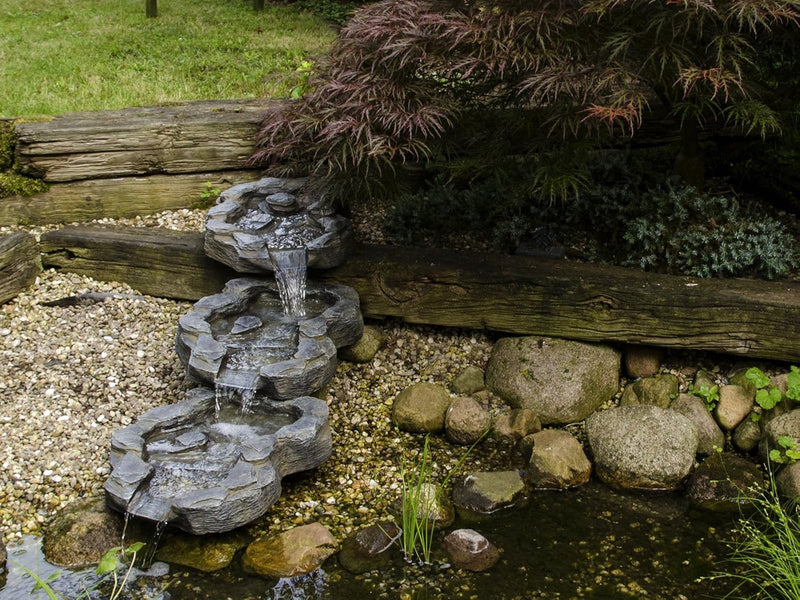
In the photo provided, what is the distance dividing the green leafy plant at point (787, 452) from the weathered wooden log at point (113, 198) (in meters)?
4.39

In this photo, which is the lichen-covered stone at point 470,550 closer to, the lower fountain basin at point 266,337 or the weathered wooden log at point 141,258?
the lower fountain basin at point 266,337

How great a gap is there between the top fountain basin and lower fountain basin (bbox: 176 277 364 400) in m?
0.21

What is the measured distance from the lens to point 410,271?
18.4 feet

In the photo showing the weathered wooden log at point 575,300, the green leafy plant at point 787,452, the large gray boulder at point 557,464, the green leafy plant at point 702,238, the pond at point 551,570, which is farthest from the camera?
the green leafy plant at point 702,238

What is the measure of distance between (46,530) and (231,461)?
3.31ft

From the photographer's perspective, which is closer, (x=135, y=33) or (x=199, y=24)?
(x=135, y=33)

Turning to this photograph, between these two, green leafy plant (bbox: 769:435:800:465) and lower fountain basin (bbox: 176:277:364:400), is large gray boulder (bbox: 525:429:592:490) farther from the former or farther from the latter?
lower fountain basin (bbox: 176:277:364:400)

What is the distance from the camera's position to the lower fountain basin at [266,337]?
15.1ft

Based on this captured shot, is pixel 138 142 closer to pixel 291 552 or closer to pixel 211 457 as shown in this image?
pixel 211 457

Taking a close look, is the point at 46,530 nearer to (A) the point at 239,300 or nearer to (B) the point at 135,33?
(A) the point at 239,300

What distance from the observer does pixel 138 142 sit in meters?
6.48

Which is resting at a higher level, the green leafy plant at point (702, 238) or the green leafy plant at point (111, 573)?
the green leafy plant at point (702, 238)

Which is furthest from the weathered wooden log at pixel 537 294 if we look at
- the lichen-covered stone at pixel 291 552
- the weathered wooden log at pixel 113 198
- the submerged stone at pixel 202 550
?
the submerged stone at pixel 202 550

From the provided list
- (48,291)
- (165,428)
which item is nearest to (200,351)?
(165,428)
